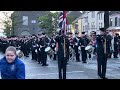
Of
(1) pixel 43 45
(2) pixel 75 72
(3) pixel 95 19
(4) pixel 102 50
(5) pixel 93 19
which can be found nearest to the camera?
(4) pixel 102 50

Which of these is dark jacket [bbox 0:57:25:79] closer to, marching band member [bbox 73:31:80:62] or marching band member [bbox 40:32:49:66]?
marching band member [bbox 40:32:49:66]

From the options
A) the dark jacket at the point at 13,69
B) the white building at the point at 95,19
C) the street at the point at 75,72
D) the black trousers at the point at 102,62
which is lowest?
the street at the point at 75,72

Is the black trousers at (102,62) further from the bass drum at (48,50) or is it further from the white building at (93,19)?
the bass drum at (48,50)

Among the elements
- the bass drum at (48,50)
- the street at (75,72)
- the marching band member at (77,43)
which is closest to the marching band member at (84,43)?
the street at (75,72)

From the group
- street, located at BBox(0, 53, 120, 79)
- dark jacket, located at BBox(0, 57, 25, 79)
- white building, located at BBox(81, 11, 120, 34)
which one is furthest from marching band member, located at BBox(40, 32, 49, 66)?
dark jacket, located at BBox(0, 57, 25, 79)

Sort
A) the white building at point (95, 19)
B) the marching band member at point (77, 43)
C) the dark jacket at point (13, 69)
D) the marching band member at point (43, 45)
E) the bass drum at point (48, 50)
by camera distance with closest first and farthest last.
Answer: the dark jacket at point (13, 69)
the white building at point (95, 19)
the marching band member at point (43, 45)
the bass drum at point (48, 50)
the marching band member at point (77, 43)

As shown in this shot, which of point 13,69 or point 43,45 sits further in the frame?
point 43,45

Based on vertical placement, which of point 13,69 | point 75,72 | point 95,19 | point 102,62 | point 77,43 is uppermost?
point 95,19

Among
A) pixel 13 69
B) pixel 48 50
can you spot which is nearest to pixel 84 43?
pixel 48 50

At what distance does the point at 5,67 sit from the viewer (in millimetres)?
3938

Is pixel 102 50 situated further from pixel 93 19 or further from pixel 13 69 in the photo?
pixel 93 19
